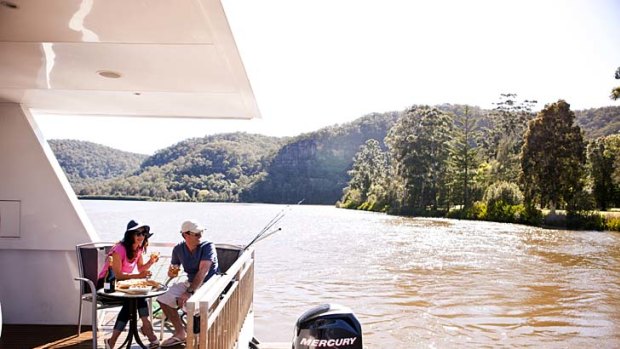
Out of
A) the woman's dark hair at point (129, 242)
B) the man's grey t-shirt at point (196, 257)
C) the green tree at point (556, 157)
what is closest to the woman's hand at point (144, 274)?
the woman's dark hair at point (129, 242)

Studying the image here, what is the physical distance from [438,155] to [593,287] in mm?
33662

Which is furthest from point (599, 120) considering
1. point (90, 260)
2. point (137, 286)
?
point (137, 286)

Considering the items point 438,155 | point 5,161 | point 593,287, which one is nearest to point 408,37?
point 438,155

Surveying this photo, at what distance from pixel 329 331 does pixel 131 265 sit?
70.2 inches

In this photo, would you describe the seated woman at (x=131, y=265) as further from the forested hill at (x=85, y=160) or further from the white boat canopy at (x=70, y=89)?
the forested hill at (x=85, y=160)

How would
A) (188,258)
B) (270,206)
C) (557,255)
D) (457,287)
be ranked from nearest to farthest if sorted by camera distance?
(188,258), (457,287), (557,255), (270,206)

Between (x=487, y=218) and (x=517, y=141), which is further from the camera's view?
(x=517, y=141)

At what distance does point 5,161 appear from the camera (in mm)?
4789

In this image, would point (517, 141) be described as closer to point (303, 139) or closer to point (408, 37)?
point (408, 37)

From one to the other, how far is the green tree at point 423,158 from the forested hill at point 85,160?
936 inches

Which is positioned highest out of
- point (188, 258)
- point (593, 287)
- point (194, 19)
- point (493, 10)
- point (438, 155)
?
point (493, 10)

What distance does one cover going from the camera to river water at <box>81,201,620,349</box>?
9312 millimetres

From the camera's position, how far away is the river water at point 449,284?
9312mm

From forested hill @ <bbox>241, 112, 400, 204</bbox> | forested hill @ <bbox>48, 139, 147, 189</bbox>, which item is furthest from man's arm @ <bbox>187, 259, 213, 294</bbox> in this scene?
forested hill @ <bbox>241, 112, 400, 204</bbox>
